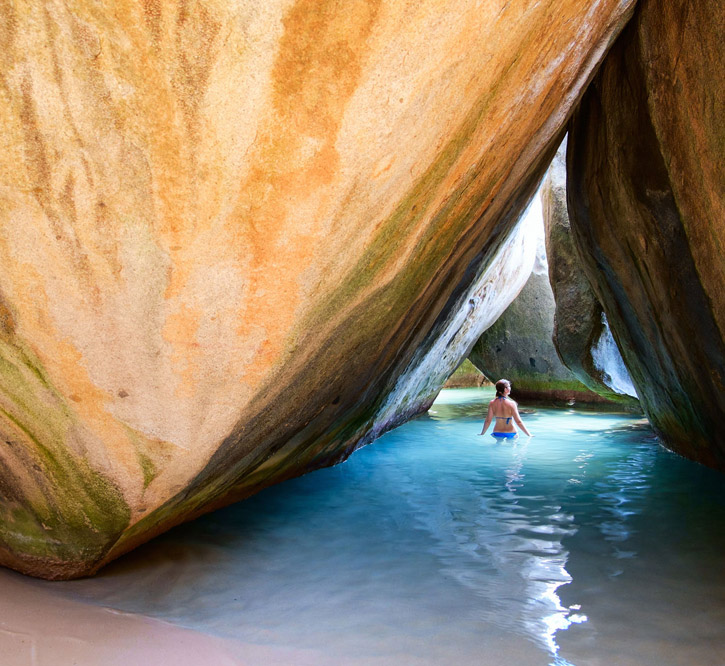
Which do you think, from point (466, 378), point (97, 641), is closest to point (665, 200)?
point (97, 641)

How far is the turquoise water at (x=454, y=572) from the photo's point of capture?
95.6 inches

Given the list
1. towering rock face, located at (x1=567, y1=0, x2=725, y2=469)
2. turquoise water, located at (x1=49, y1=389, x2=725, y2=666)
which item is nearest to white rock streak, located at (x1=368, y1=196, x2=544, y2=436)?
towering rock face, located at (x1=567, y1=0, x2=725, y2=469)

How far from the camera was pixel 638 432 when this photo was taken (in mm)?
8500

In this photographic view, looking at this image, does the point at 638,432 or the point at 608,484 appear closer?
the point at 608,484

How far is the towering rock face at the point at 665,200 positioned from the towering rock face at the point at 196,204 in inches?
30.9

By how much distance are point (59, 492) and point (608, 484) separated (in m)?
4.42

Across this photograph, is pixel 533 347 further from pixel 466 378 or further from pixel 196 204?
pixel 196 204

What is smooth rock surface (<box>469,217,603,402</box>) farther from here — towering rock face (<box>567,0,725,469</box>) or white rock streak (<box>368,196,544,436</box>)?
towering rock face (<box>567,0,725,469</box>)

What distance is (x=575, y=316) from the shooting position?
8188mm

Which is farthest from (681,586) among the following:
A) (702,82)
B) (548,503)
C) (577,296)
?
(577,296)

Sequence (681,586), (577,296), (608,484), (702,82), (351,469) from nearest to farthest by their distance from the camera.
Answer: (681,586) < (702,82) < (608,484) < (351,469) < (577,296)

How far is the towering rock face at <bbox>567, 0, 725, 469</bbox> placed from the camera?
3281 mm

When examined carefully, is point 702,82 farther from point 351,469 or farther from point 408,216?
point 351,469

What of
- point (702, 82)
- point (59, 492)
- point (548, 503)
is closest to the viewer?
point (59, 492)
